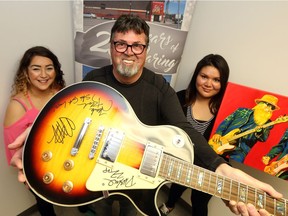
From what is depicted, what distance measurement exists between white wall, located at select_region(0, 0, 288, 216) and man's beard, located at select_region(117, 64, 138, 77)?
1.84 ft

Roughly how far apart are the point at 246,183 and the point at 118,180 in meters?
0.49

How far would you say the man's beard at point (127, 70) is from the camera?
0.85m

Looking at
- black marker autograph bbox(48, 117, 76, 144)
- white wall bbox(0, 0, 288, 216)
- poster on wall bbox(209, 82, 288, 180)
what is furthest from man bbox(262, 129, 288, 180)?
black marker autograph bbox(48, 117, 76, 144)

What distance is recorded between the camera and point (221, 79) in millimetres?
1150

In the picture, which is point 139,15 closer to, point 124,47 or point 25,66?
point 124,47

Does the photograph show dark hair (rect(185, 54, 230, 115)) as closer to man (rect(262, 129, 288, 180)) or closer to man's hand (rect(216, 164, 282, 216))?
man (rect(262, 129, 288, 180))

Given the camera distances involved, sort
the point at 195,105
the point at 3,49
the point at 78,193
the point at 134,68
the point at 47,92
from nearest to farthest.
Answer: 1. the point at 78,193
2. the point at 134,68
3. the point at 3,49
4. the point at 47,92
5. the point at 195,105

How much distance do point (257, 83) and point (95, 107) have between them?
0.95 metres

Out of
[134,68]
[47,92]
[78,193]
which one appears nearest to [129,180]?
[78,193]

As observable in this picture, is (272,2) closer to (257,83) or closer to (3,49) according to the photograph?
(257,83)

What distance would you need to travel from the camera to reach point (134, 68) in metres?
0.86

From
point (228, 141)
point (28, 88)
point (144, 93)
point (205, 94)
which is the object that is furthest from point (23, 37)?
point (228, 141)

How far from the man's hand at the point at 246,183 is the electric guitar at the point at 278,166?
320 millimetres

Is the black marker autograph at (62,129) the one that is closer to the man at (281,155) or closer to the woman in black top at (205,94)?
→ the woman in black top at (205,94)
